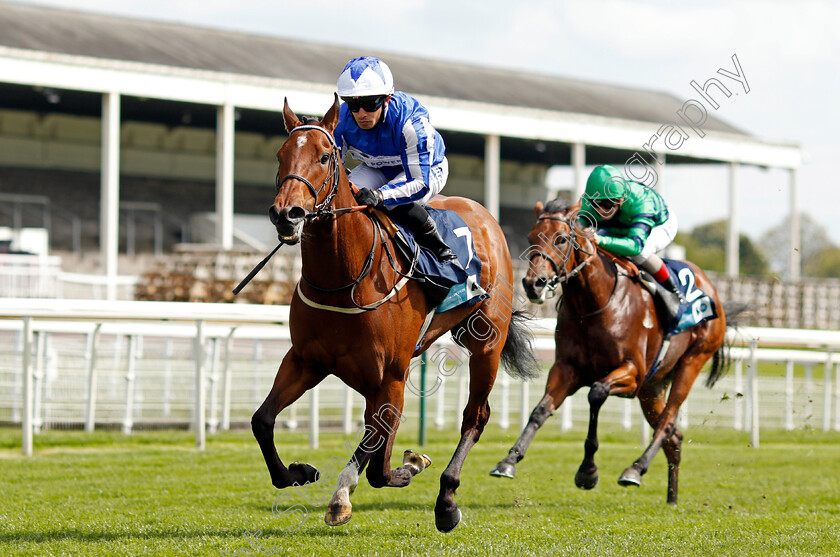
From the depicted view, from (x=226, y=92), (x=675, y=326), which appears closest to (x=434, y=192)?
(x=675, y=326)

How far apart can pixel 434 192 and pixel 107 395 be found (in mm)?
5674

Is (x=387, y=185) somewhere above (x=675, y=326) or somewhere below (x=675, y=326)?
above

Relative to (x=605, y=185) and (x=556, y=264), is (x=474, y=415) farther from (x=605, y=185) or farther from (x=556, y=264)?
(x=605, y=185)

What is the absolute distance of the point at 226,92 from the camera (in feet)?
58.3

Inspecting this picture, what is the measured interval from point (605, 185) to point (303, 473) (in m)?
2.63

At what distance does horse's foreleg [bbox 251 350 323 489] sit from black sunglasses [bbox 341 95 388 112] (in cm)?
103

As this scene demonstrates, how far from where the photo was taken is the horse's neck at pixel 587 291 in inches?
219

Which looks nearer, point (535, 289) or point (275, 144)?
point (535, 289)

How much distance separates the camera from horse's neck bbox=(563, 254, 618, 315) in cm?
557

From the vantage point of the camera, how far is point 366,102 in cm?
408

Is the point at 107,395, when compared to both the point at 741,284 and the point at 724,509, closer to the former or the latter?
the point at 724,509

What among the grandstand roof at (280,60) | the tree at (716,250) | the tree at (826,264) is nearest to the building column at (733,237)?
the grandstand roof at (280,60)

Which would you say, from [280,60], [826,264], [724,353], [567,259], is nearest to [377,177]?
[567,259]

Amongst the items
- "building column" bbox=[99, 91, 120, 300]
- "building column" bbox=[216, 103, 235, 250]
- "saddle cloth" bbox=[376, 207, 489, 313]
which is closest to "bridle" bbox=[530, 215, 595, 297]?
"saddle cloth" bbox=[376, 207, 489, 313]
